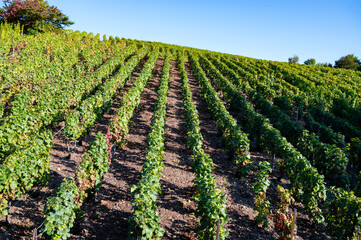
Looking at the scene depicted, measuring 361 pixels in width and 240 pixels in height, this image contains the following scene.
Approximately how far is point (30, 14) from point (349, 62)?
66993 millimetres

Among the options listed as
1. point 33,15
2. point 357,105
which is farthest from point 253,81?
point 33,15

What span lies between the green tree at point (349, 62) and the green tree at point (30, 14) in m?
63.7

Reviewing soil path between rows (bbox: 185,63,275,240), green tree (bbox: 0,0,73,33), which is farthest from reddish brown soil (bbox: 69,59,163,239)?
green tree (bbox: 0,0,73,33)

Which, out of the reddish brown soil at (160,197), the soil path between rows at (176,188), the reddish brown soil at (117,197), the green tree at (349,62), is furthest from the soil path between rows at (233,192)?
the green tree at (349,62)

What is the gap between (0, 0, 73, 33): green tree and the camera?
33.9 meters

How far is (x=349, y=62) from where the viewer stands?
61.6 m

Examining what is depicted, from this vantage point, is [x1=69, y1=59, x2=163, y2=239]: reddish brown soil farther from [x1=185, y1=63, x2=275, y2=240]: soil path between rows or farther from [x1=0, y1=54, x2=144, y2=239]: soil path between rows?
[x1=185, y1=63, x2=275, y2=240]: soil path between rows

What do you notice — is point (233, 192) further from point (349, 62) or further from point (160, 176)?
point (349, 62)

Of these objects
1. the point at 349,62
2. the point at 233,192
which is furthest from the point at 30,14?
the point at 349,62

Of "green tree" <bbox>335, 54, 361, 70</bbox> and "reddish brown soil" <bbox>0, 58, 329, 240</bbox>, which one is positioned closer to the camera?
"reddish brown soil" <bbox>0, 58, 329, 240</bbox>

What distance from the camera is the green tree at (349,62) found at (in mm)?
61219

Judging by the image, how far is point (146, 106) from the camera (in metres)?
17.2

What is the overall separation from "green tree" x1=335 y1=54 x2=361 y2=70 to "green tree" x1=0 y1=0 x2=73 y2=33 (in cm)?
6375

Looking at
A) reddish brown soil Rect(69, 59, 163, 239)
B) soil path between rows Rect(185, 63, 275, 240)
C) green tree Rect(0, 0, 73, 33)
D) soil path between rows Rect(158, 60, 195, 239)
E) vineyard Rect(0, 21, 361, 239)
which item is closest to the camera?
vineyard Rect(0, 21, 361, 239)
